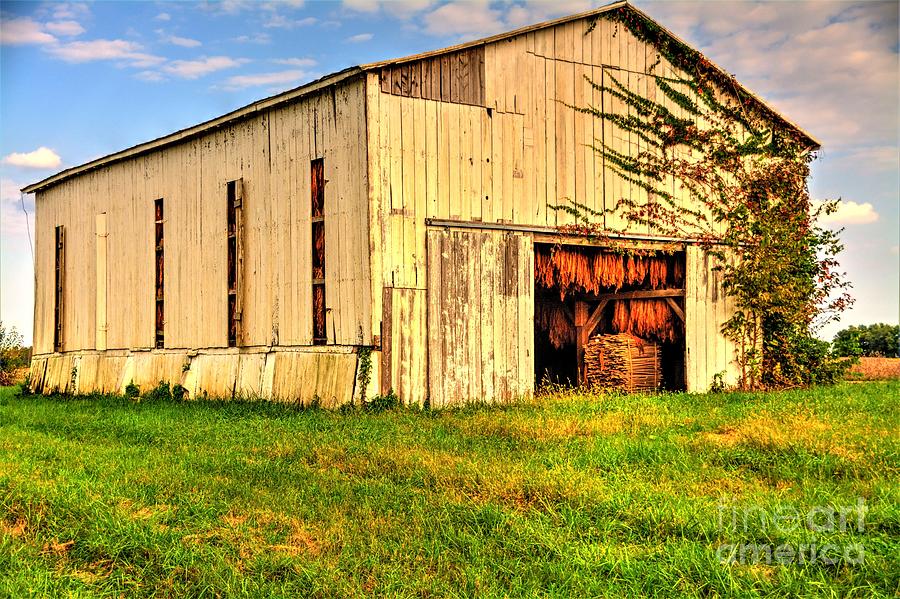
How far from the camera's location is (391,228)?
14000 millimetres

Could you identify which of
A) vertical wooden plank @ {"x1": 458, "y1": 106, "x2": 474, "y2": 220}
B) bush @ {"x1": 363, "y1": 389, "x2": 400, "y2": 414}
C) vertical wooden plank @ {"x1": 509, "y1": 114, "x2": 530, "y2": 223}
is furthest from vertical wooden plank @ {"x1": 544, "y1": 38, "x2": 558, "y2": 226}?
bush @ {"x1": 363, "y1": 389, "x2": 400, "y2": 414}

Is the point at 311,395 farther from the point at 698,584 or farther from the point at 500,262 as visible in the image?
the point at 698,584

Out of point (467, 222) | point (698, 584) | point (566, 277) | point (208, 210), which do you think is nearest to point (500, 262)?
point (467, 222)

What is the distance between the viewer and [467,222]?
14.9 metres

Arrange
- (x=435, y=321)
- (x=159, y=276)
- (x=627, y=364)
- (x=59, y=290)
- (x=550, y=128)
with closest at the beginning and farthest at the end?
(x=435, y=321)
(x=550, y=128)
(x=627, y=364)
(x=159, y=276)
(x=59, y=290)

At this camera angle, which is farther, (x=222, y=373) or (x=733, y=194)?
(x=733, y=194)

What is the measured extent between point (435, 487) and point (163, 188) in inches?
538

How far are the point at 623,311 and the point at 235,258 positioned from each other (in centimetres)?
866

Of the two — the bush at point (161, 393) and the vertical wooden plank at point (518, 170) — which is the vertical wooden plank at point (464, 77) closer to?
the vertical wooden plank at point (518, 170)

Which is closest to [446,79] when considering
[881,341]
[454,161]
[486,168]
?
[454,161]

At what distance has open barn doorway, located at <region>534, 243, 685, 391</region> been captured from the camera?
17.5m

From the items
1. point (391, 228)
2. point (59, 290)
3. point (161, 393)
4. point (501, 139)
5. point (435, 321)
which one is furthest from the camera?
point (59, 290)

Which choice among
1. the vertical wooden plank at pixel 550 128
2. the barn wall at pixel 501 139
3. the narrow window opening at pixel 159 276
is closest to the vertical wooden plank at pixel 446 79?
the barn wall at pixel 501 139

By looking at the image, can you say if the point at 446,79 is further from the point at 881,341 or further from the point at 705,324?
the point at 881,341
